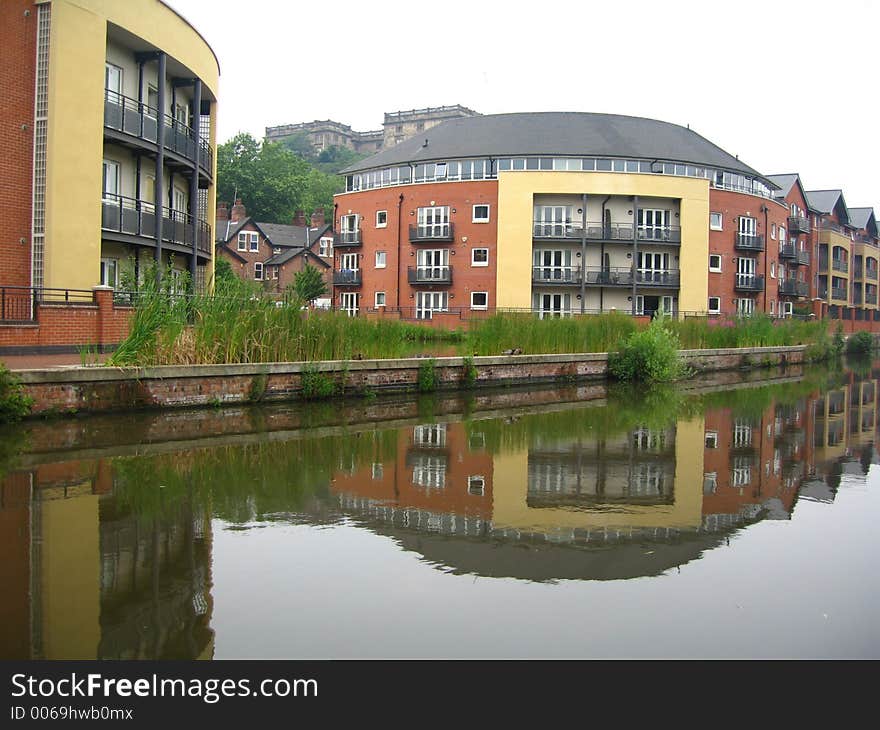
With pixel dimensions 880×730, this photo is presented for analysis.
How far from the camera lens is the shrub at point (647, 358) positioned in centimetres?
2611

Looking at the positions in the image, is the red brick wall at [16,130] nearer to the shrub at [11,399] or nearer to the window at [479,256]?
the shrub at [11,399]

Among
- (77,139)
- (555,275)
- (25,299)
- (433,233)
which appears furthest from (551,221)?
(25,299)

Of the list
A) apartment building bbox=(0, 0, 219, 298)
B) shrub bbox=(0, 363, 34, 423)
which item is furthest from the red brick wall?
shrub bbox=(0, 363, 34, 423)

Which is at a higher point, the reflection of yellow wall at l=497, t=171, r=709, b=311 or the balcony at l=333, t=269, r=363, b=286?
the reflection of yellow wall at l=497, t=171, r=709, b=311

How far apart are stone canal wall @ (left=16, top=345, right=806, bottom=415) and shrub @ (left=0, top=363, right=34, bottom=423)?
0.25 meters

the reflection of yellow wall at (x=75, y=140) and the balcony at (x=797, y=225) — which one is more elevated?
the balcony at (x=797, y=225)

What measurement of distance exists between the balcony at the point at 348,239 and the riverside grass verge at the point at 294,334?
27.9m

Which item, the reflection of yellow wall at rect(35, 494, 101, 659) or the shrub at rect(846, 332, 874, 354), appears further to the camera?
the shrub at rect(846, 332, 874, 354)

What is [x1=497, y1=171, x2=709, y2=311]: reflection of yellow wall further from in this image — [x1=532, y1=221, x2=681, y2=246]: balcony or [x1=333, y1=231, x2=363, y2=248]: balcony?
[x1=333, y1=231, x2=363, y2=248]: balcony

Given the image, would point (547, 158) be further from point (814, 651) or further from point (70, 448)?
point (814, 651)

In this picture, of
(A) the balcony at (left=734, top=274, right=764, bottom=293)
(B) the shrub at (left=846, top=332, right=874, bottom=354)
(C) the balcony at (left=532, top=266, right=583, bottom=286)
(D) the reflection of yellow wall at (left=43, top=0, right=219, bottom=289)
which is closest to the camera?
(D) the reflection of yellow wall at (left=43, top=0, right=219, bottom=289)

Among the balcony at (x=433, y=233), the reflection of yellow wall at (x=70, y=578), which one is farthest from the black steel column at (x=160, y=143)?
the balcony at (x=433, y=233)

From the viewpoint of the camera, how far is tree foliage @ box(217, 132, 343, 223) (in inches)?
3401

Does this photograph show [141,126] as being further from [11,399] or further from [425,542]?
[425,542]
